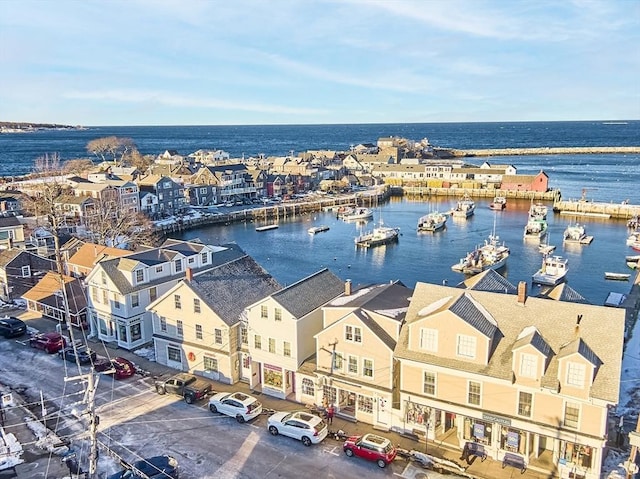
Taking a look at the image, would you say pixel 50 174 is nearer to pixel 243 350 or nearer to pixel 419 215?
pixel 419 215

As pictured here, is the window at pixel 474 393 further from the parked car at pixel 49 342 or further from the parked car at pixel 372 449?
the parked car at pixel 49 342

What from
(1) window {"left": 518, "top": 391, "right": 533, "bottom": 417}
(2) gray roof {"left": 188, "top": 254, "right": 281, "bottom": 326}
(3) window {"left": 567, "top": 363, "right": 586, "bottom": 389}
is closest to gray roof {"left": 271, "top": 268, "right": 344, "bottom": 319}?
(2) gray roof {"left": 188, "top": 254, "right": 281, "bottom": 326}

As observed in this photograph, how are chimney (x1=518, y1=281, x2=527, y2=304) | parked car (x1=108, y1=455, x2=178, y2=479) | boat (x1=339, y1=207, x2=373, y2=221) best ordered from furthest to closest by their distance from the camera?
1. boat (x1=339, y1=207, x2=373, y2=221)
2. chimney (x1=518, y1=281, x2=527, y2=304)
3. parked car (x1=108, y1=455, x2=178, y2=479)

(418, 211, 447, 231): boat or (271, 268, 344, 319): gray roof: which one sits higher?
(271, 268, 344, 319): gray roof

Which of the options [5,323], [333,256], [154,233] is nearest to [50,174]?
[154,233]

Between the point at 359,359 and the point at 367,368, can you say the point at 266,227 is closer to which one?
the point at 359,359

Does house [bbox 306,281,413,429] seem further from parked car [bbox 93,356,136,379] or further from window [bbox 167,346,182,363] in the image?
parked car [bbox 93,356,136,379]

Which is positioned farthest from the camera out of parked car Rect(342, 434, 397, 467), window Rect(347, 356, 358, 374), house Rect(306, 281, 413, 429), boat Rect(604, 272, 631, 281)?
boat Rect(604, 272, 631, 281)
